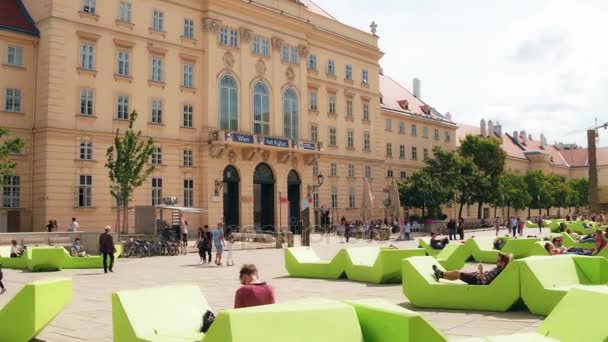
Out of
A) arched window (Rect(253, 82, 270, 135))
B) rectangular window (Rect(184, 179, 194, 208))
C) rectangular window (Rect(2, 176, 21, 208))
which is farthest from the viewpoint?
arched window (Rect(253, 82, 270, 135))

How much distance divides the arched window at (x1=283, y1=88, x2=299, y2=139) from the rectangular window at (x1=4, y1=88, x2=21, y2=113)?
64.8ft

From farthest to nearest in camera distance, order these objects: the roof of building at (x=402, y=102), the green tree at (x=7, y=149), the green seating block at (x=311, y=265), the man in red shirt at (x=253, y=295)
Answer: the roof of building at (x=402, y=102) → the green tree at (x=7, y=149) → the green seating block at (x=311, y=265) → the man in red shirt at (x=253, y=295)

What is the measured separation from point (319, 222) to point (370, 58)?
18.1 meters

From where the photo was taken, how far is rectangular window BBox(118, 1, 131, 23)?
126ft

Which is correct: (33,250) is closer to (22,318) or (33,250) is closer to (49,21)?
(22,318)

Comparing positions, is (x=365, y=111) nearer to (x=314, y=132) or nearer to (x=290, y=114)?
(x=314, y=132)

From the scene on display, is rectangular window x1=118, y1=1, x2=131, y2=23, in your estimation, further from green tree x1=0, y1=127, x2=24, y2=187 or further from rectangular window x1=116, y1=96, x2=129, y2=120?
green tree x1=0, y1=127, x2=24, y2=187

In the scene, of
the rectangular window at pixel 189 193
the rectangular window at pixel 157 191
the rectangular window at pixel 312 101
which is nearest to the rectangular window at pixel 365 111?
the rectangular window at pixel 312 101

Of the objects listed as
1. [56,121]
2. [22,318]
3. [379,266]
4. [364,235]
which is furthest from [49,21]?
[22,318]

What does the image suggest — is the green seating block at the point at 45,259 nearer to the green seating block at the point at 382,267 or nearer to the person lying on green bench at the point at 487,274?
the green seating block at the point at 382,267

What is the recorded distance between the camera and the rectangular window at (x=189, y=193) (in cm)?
4128

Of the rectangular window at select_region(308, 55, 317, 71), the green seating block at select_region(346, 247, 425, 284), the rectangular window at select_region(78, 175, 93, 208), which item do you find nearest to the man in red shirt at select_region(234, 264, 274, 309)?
the green seating block at select_region(346, 247, 425, 284)

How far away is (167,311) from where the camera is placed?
328 inches

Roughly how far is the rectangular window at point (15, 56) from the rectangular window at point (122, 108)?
597 centimetres
